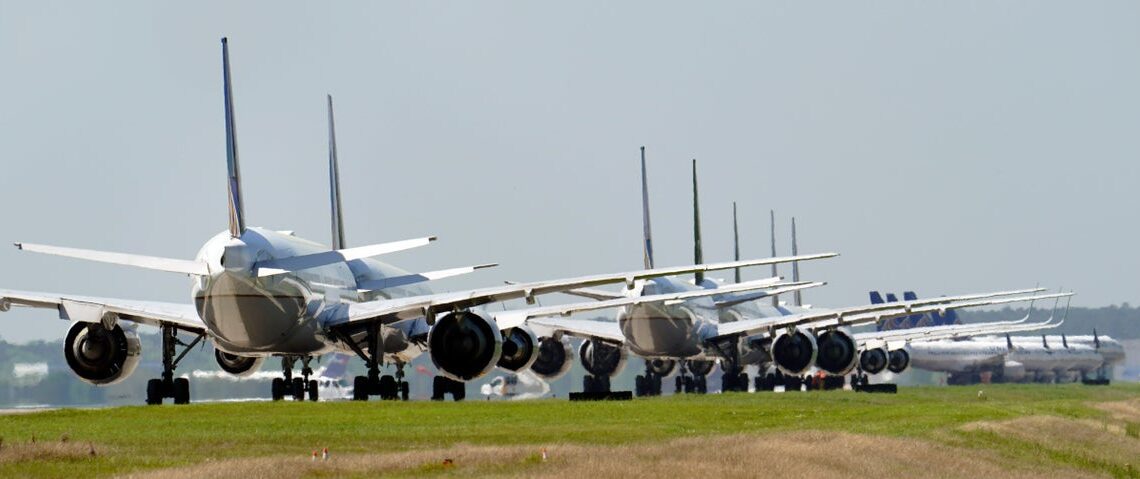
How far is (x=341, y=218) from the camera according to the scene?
70.1 m

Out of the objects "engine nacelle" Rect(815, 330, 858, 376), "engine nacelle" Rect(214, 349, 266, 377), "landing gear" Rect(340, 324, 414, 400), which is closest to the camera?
"landing gear" Rect(340, 324, 414, 400)

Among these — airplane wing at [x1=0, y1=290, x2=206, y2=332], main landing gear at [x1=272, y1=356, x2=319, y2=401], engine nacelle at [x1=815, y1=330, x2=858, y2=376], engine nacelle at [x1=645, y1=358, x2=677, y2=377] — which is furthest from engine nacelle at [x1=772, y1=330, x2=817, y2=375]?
airplane wing at [x1=0, y1=290, x2=206, y2=332]

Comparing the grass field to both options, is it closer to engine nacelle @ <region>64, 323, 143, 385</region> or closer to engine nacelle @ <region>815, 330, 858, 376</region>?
engine nacelle @ <region>64, 323, 143, 385</region>

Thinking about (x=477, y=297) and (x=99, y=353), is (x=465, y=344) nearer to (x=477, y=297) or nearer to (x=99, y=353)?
(x=477, y=297)

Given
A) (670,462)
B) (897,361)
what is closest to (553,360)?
(897,361)

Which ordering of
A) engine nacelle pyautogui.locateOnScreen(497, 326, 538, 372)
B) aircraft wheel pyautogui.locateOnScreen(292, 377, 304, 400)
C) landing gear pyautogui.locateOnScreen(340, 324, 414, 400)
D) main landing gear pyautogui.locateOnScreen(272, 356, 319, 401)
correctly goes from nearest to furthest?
landing gear pyautogui.locateOnScreen(340, 324, 414, 400), main landing gear pyautogui.locateOnScreen(272, 356, 319, 401), aircraft wheel pyautogui.locateOnScreen(292, 377, 304, 400), engine nacelle pyautogui.locateOnScreen(497, 326, 538, 372)

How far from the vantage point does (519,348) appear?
60.3m

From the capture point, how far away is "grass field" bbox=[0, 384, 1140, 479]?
2922 cm

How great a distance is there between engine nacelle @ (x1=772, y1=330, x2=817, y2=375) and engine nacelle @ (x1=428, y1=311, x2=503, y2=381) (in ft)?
126

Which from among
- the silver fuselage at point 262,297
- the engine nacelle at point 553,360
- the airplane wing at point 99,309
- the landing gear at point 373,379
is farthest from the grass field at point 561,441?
the engine nacelle at point 553,360

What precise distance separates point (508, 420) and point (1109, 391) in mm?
69891

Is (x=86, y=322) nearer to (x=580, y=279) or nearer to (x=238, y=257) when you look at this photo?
(x=238, y=257)

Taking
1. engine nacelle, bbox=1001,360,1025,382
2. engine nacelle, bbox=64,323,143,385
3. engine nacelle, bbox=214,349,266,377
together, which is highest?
engine nacelle, bbox=64,323,143,385

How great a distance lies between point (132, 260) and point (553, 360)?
38275 millimetres
